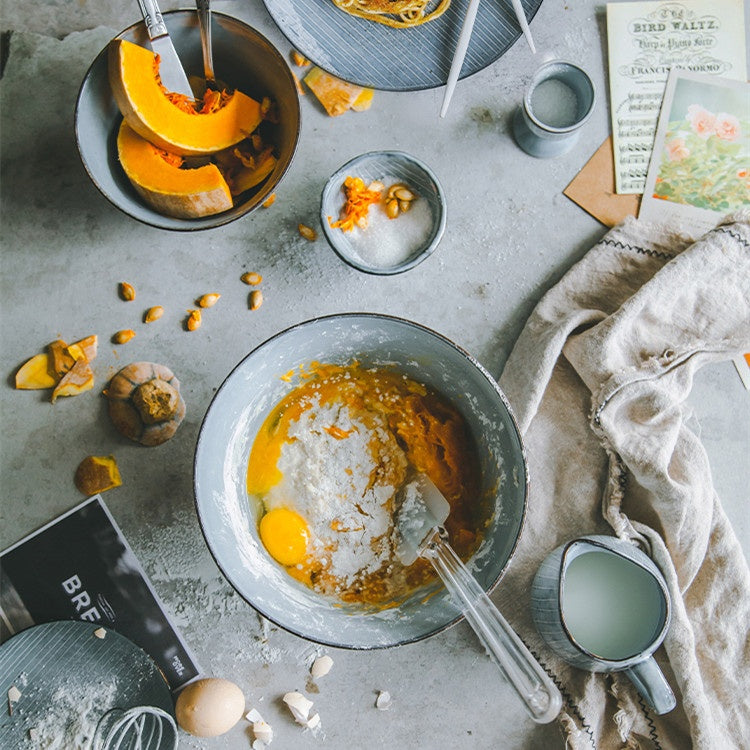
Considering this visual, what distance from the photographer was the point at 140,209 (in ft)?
4.04

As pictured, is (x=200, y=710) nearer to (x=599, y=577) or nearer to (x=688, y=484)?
(x=599, y=577)

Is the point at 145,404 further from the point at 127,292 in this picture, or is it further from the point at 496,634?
the point at 496,634

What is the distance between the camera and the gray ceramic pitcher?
1.15 m

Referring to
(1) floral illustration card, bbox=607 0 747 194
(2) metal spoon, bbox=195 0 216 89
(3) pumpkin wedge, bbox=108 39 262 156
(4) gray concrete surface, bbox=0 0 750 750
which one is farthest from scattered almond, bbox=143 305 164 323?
(1) floral illustration card, bbox=607 0 747 194

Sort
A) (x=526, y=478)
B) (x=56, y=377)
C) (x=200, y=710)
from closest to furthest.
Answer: (x=526, y=478) < (x=200, y=710) < (x=56, y=377)

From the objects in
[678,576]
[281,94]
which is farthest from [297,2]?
[678,576]

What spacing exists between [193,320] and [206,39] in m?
0.47

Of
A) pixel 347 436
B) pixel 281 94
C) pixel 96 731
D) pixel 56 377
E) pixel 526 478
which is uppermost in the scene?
pixel 281 94

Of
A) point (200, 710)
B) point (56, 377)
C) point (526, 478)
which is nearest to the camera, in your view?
point (526, 478)

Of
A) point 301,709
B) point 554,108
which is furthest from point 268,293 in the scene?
point 301,709

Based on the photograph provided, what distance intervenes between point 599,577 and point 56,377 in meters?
1.00

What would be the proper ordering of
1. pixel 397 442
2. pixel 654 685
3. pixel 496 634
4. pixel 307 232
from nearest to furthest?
pixel 496 634 → pixel 654 685 → pixel 397 442 → pixel 307 232

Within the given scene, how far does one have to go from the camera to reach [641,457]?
1.26 meters

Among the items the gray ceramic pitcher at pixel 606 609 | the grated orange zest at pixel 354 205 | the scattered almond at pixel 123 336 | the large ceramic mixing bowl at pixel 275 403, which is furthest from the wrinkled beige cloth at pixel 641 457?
the scattered almond at pixel 123 336
